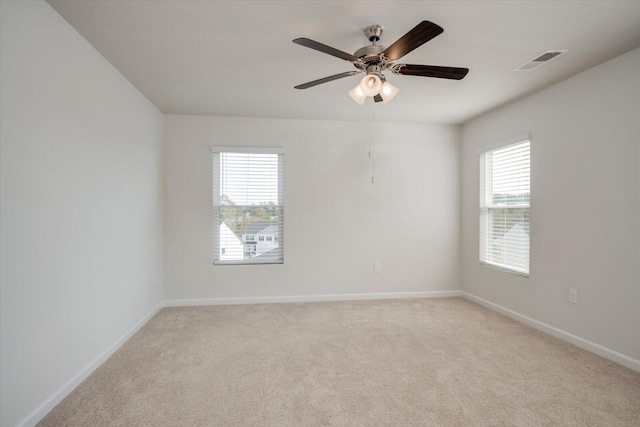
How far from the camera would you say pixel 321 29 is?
2.20 meters

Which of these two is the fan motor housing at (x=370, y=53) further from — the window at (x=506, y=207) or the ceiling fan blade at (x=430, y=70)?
the window at (x=506, y=207)

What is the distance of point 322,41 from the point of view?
7.75 feet

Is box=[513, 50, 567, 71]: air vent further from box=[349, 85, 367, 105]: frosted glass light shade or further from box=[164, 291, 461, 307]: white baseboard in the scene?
box=[164, 291, 461, 307]: white baseboard

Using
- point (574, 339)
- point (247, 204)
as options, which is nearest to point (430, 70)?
point (574, 339)

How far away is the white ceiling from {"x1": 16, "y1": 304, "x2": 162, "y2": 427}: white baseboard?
243 cm

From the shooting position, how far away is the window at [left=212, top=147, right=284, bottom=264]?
13.9ft

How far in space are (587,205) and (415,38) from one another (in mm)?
2301

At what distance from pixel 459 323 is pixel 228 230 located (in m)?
3.05

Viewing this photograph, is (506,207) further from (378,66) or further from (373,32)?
(373,32)

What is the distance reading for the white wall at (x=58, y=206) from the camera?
167 centimetres

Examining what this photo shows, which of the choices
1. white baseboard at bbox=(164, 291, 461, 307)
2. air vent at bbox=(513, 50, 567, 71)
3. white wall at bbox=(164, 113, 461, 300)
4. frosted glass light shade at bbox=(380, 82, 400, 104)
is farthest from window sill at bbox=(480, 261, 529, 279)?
frosted glass light shade at bbox=(380, 82, 400, 104)

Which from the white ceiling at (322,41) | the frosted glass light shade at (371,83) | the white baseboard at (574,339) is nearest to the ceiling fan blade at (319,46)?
the frosted glass light shade at (371,83)

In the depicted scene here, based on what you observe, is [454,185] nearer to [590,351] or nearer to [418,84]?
[418,84]

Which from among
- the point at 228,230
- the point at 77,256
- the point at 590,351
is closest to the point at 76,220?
the point at 77,256
